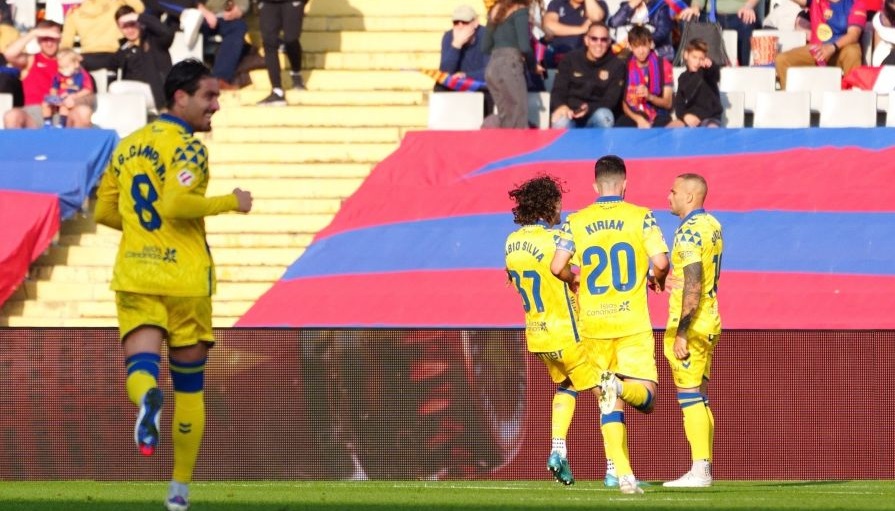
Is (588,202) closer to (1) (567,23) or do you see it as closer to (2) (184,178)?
(1) (567,23)

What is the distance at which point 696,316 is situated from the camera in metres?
10.9

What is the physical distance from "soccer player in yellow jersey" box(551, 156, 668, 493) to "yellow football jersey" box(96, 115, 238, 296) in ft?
8.70

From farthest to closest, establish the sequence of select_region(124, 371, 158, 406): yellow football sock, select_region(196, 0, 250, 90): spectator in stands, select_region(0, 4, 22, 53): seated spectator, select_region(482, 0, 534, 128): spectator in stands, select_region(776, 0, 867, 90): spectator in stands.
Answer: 1. select_region(0, 4, 22, 53): seated spectator
2. select_region(196, 0, 250, 90): spectator in stands
3. select_region(776, 0, 867, 90): spectator in stands
4. select_region(482, 0, 534, 128): spectator in stands
5. select_region(124, 371, 158, 406): yellow football sock

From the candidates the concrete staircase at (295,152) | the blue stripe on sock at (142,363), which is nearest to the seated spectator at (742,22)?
the concrete staircase at (295,152)

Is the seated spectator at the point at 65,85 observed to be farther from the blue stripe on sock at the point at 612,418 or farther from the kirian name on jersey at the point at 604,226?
the blue stripe on sock at the point at 612,418

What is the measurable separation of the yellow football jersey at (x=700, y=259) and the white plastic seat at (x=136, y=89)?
8270 mm

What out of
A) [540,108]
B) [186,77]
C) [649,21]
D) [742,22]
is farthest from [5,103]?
[186,77]

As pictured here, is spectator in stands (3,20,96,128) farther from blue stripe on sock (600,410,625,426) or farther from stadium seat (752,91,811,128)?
blue stripe on sock (600,410,625,426)

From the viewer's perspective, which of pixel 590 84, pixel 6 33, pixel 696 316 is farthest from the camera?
pixel 6 33

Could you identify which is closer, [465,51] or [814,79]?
[814,79]

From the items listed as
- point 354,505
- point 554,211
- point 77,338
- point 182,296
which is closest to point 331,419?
point 77,338

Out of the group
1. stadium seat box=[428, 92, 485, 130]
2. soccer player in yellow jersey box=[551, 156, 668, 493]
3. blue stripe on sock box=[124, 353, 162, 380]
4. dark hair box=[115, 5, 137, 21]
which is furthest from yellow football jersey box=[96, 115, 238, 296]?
dark hair box=[115, 5, 137, 21]

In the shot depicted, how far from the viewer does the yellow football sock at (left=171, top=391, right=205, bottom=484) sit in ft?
27.1

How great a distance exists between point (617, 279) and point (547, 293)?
1.99ft
